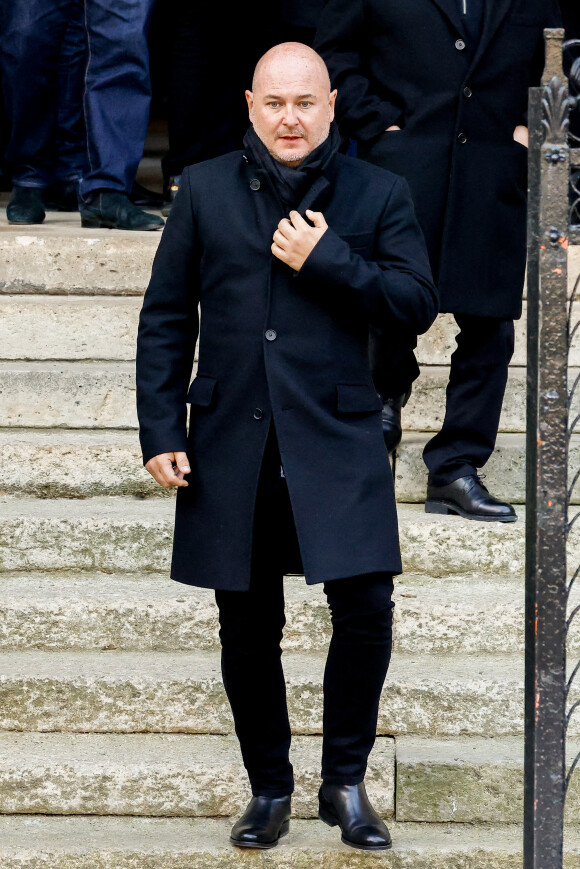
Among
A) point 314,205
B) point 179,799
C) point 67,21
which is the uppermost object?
point 67,21

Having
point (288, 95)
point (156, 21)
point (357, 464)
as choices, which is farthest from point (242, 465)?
point (156, 21)

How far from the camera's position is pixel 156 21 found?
665cm

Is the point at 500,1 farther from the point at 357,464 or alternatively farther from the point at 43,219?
the point at 43,219

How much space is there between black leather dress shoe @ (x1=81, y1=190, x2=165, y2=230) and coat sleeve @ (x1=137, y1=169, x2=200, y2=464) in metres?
2.27

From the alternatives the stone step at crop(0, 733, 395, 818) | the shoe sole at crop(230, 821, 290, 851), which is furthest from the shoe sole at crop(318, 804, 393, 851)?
the stone step at crop(0, 733, 395, 818)

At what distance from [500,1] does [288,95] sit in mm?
1286

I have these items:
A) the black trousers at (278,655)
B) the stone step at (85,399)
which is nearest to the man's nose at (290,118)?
the black trousers at (278,655)

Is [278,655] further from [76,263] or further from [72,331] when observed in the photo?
[76,263]

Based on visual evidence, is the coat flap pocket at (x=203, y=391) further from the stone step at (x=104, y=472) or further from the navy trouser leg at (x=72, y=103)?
the navy trouser leg at (x=72, y=103)

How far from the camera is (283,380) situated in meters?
2.81

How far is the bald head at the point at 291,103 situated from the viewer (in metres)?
2.78

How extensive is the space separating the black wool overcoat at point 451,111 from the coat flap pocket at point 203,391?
3.88 ft

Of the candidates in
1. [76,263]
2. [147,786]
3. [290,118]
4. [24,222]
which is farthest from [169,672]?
[24,222]

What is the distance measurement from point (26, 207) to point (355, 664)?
3118 mm
